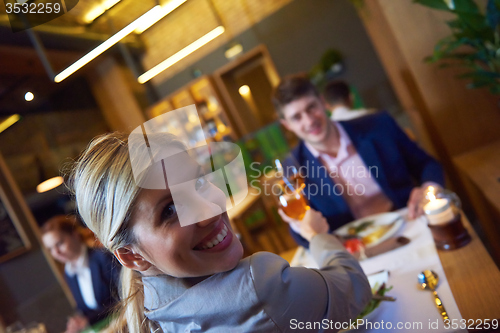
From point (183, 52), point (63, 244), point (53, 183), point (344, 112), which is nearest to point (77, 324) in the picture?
point (63, 244)

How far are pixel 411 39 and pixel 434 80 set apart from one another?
278mm

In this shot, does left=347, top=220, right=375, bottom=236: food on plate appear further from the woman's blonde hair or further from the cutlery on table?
the woman's blonde hair

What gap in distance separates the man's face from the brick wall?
3372mm

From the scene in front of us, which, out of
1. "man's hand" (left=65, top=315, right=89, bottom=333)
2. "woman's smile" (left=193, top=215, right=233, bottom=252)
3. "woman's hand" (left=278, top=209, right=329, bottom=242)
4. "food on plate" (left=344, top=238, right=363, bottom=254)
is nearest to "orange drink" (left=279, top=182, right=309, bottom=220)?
"woman's hand" (left=278, top=209, right=329, bottom=242)

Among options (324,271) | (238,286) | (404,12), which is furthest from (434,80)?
(238,286)

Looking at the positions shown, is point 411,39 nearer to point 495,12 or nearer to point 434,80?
point 434,80

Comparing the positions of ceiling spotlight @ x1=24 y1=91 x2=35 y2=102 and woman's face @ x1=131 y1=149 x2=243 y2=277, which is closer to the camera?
woman's face @ x1=131 y1=149 x2=243 y2=277

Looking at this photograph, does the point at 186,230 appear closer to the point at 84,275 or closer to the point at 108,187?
the point at 108,187

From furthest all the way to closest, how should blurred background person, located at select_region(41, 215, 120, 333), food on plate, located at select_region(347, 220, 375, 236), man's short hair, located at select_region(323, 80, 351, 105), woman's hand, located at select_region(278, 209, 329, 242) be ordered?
man's short hair, located at select_region(323, 80, 351, 105) < blurred background person, located at select_region(41, 215, 120, 333) < food on plate, located at select_region(347, 220, 375, 236) < woman's hand, located at select_region(278, 209, 329, 242)

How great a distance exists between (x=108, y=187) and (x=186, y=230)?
0.51 feet

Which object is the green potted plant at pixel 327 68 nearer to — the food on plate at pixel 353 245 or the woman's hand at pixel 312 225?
the food on plate at pixel 353 245

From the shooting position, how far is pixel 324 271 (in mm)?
797

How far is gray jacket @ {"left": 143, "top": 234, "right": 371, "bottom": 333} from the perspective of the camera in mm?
685

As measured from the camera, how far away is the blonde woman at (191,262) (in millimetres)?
623
